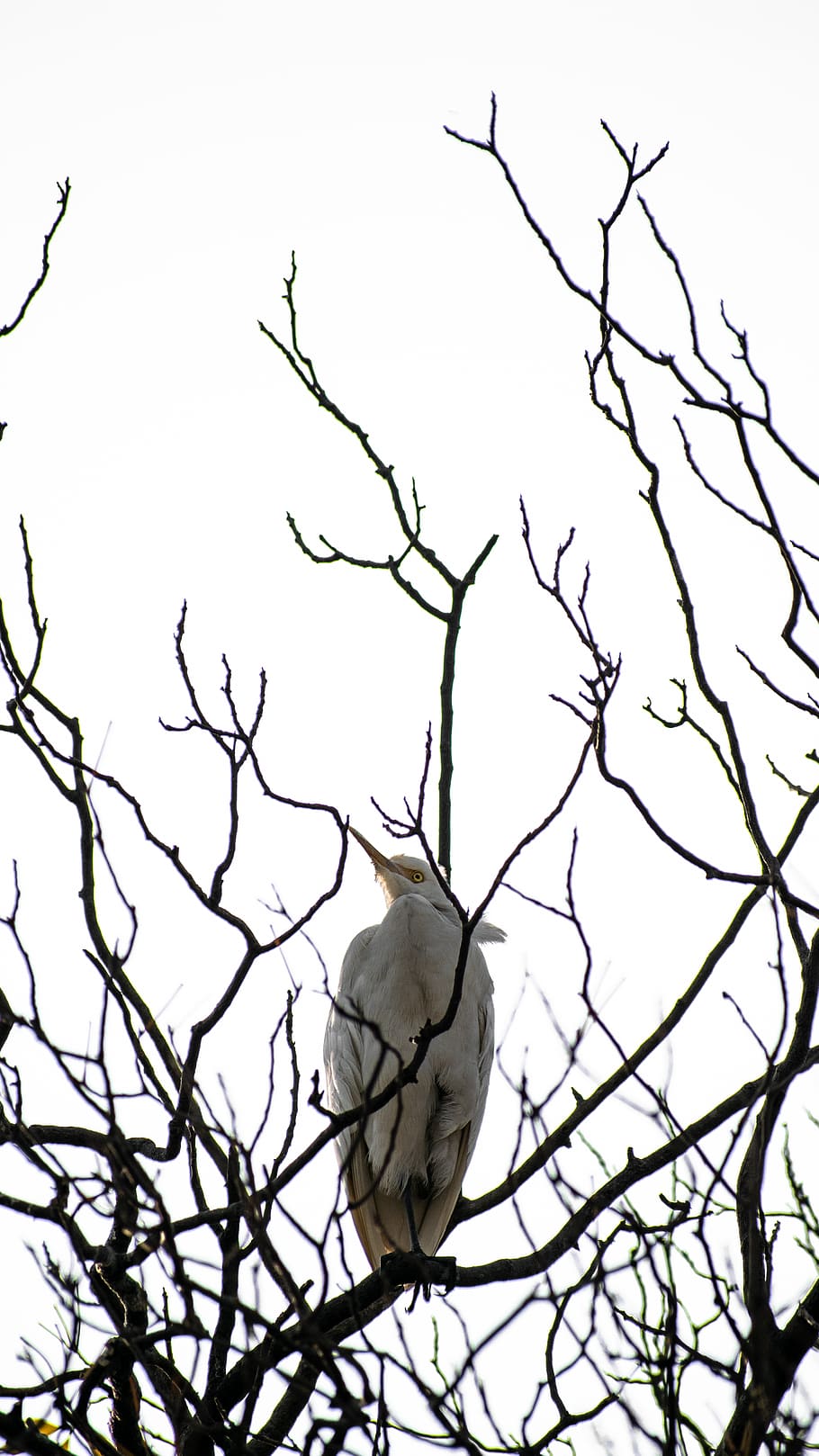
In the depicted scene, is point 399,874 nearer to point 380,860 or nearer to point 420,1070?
point 380,860

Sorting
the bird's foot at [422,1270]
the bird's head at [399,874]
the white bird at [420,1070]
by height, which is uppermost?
the bird's head at [399,874]

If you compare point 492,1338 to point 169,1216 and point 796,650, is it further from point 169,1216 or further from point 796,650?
point 796,650

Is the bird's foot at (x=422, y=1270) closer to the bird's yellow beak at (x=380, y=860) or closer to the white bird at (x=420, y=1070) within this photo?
the white bird at (x=420, y=1070)

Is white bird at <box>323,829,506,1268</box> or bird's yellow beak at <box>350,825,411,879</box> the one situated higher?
bird's yellow beak at <box>350,825,411,879</box>

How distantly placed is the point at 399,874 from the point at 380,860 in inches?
4.7

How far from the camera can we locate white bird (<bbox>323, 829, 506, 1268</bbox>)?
5680 millimetres

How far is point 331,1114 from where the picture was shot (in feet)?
9.64

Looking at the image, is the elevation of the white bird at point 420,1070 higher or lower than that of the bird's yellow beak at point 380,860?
lower

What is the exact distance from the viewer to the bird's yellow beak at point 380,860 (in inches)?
262

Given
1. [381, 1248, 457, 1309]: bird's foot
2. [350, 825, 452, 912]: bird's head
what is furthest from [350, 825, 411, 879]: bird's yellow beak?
A: [381, 1248, 457, 1309]: bird's foot

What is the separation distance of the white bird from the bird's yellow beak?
0.53 m

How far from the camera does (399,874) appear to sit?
21.8 feet

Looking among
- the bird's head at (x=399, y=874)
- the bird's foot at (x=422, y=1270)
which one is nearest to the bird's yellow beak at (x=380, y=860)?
the bird's head at (x=399, y=874)

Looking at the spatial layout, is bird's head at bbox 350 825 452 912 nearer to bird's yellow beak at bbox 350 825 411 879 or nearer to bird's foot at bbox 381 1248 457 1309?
bird's yellow beak at bbox 350 825 411 879
